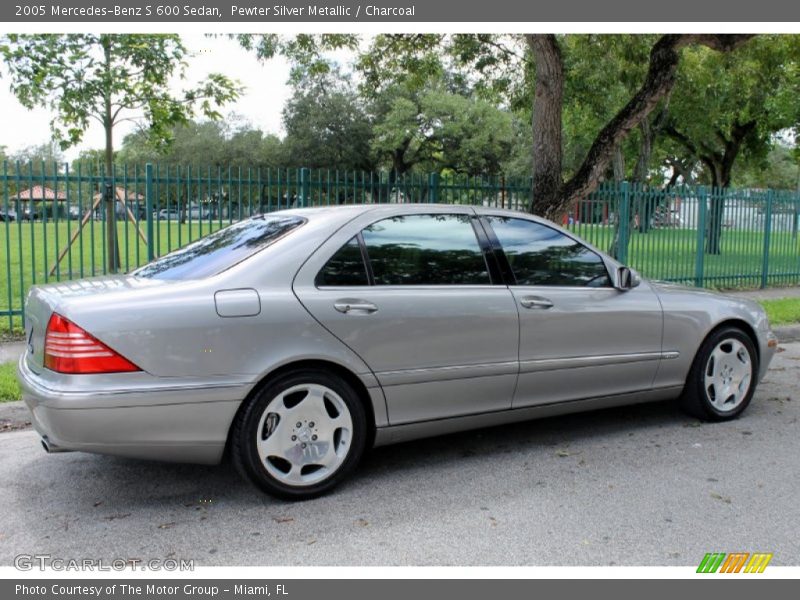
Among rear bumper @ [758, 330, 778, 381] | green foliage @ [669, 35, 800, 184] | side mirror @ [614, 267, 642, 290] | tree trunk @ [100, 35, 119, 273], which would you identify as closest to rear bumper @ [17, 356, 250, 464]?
side mirror @ [614, 267, 642, 290]

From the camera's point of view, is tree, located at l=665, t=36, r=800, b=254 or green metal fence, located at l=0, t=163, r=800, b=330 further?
tree, located at l=665, t=36, r=800, b=254

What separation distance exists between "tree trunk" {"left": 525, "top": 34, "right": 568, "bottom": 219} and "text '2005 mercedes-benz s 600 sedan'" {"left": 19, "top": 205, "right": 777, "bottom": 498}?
399 cm

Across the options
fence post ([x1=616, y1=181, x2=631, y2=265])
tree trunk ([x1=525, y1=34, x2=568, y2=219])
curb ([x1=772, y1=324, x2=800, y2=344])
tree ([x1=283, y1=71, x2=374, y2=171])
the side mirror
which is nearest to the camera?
the side mirror

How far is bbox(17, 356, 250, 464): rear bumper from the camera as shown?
333 centimetres

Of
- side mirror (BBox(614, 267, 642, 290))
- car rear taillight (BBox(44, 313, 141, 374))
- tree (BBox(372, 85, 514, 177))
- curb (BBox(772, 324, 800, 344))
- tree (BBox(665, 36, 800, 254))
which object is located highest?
tree (BBox(372, 85, 514, 177))

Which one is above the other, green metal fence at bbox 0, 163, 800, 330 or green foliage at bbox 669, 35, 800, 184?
green foliage at bbox 669, 35, 800, 184

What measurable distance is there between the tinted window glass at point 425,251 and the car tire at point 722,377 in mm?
1895

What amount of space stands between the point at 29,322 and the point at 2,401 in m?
1.83

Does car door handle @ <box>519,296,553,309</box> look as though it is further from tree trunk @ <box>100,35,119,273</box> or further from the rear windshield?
tree trunk @ <box>100,35,119,273</box>

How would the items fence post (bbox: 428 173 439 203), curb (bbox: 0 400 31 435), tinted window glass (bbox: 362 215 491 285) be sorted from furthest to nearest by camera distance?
fence post (bbox: 428 173 439 203)
curb (bbox: 0 400 31 435)
tinted window glass (bbox: 362 215 491 285)

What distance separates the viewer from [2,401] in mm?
5387

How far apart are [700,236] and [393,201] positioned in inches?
247

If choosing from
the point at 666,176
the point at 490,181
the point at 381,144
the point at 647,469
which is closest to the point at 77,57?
the point at 490,181

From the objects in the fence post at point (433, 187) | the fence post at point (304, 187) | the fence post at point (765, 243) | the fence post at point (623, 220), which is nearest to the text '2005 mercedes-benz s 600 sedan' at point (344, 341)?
the fence post at point (304, 187)
